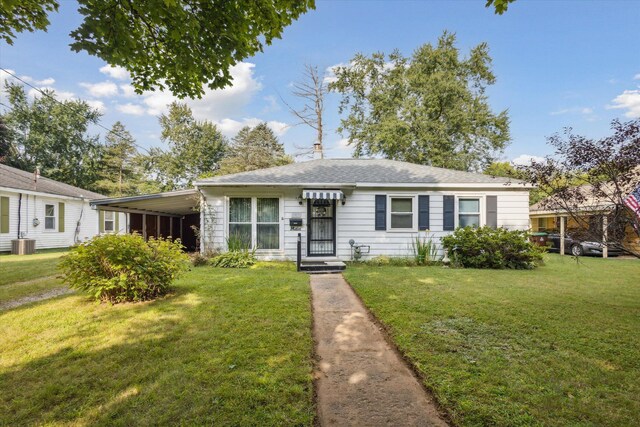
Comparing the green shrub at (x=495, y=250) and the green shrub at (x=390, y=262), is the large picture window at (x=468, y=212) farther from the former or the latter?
the green shrub at (x=390, y=262)

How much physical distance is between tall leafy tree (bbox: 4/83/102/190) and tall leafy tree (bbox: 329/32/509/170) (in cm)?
2817

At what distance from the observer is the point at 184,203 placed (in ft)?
39.8

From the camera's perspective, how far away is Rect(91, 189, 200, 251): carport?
10.3 metres

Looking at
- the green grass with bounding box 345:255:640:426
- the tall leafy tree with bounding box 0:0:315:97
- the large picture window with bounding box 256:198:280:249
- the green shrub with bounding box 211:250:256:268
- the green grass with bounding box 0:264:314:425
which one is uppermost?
the tall leafy tree with bounding box 0:0:315:97

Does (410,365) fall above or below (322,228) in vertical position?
below

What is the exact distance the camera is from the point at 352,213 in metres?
10.4

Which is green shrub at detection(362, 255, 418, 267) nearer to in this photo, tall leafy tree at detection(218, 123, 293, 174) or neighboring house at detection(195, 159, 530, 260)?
neighboring house at detection(195, 159, 530, 260)

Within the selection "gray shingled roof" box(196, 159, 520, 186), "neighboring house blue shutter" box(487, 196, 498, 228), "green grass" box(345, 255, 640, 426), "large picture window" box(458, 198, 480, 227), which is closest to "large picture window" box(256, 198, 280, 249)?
"gray shingled roof" box(196, 159, 520, 186)

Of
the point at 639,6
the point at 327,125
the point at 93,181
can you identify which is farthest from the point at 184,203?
the point at 93,181

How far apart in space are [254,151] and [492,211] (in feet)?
93.3

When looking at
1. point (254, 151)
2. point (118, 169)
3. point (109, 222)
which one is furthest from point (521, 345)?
point (118, 169)

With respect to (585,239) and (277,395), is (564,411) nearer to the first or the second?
(277,395)

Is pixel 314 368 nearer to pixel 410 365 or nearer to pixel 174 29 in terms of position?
pixel 410 365

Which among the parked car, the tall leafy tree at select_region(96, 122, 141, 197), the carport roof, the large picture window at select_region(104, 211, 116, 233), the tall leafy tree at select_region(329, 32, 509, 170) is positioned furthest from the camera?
the tall leafy tree at select_region(96, 122, 141, 197)
